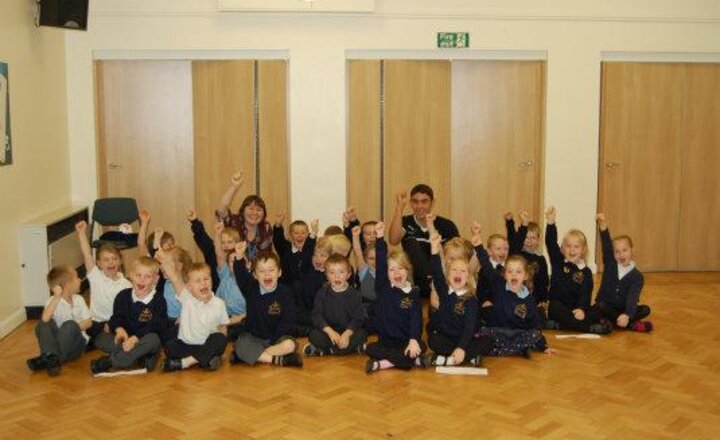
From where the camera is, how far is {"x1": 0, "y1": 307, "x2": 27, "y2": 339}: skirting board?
5898mm

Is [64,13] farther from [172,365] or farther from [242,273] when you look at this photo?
[172,365]

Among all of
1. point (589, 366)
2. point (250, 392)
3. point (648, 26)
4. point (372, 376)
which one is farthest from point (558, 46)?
point (250, 392)

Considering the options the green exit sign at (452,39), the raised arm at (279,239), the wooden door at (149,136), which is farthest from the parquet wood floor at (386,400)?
the green exit sign at (452,39)

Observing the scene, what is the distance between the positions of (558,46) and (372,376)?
467cm

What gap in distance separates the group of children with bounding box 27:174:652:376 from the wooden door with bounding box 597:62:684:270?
246 centimetres

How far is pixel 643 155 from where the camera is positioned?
8391 millimetres

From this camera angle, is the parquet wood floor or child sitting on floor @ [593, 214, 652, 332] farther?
child sitting on floor @ [593, 214, 652, 332]

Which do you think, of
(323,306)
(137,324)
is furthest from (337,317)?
(137,324)

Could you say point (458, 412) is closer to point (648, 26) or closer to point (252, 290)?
point (252, 290)

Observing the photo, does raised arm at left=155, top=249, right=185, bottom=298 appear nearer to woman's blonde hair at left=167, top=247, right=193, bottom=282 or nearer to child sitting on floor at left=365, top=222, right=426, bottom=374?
woman's blonde hair at left=167, top=247, right=193, bottom=282

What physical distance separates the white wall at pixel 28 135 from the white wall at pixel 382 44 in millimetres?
348

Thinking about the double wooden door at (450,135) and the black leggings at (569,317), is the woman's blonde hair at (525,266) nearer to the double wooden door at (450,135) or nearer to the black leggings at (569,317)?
the black leggings at (569,317)

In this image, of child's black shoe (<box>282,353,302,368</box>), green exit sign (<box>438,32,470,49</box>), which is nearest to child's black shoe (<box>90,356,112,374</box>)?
child's black shoe (<box>282,353,302,368</box>)

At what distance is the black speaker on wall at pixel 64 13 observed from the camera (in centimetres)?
670
